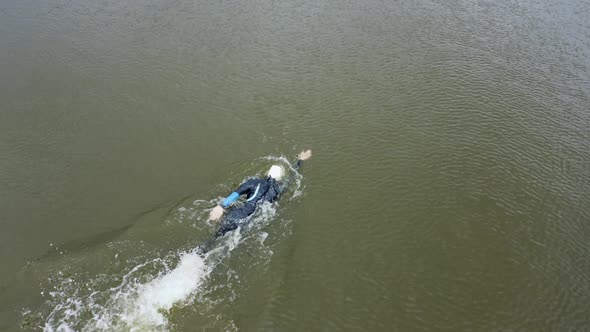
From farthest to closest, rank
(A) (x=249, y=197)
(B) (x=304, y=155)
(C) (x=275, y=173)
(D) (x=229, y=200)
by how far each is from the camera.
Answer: (B) (x=304, y=155) → (C) (x=275, y=173) → (A) (x=249, y=197) → (D) (x=229, y=200)

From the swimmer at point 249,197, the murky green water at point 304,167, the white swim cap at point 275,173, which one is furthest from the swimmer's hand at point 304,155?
the white swim cap at point 275,173

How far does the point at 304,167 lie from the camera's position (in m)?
10.9

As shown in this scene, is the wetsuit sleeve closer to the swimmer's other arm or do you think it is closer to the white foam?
the swimmer's other arm

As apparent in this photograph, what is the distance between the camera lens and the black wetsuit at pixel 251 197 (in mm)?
8695

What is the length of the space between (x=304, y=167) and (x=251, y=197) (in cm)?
232

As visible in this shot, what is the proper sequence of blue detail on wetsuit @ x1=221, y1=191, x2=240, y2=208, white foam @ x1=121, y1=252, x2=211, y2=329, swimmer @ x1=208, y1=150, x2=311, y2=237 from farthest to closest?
blue detail on wetsuit @ x1=221, y1=191, x2=240, y2=208, swimmer @ x1=208, y1=150, x2=311, y2=237, white foam @ x1=121, y1=252, x2=211, y2=329

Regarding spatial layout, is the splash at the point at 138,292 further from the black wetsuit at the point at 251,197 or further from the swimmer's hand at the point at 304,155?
the swimmer's hand at the point at 304,155

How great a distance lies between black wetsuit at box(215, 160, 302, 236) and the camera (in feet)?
28.5

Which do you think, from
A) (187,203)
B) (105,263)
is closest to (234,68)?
(187,203)

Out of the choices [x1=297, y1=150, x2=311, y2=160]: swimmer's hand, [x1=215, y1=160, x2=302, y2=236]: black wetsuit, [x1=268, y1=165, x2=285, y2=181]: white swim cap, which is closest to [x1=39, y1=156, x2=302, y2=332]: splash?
[x1=215, y1=160, x2=302, y2=236]: black wetsuit

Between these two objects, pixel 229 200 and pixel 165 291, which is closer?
pixel 165 291

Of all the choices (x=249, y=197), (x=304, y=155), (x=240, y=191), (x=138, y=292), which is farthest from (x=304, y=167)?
(x=138, y=292)

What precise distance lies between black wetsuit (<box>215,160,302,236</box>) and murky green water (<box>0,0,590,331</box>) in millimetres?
353

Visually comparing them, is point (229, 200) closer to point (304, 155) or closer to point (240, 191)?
point (240, 191)
